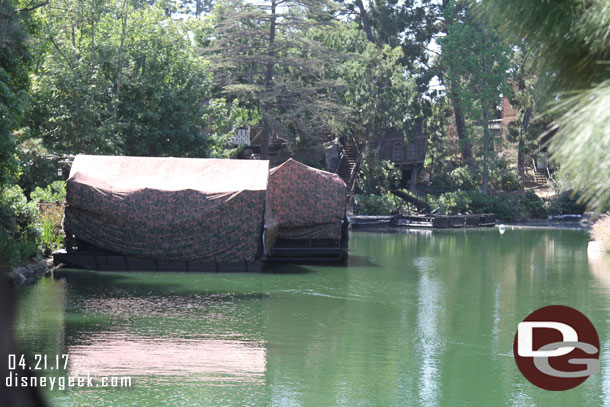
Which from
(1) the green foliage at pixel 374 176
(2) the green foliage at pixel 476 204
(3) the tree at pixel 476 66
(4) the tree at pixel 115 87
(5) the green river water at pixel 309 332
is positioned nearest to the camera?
(5) the green river water at pixel 309 332

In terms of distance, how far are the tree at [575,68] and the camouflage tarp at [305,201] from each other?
24520 mm

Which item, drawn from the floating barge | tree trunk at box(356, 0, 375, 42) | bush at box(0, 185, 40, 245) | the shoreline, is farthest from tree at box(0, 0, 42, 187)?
tree trunk at box(356, 0, 375, 42)

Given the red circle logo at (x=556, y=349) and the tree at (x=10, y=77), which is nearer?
the red circle logo at (x=556, y=349)

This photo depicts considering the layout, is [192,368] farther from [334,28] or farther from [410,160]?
[410,160]

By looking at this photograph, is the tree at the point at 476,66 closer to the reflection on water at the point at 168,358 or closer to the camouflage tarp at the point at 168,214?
the camouflage tarp at the point at 168,214

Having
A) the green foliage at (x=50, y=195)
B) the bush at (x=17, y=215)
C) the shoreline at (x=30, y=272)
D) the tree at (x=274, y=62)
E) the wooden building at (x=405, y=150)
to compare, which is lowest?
the shoreline at (x=30, y=272)

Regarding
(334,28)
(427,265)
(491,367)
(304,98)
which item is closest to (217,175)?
(427,265)

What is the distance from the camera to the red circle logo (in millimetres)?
13039

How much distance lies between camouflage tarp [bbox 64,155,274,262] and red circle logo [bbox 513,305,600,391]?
1076cm

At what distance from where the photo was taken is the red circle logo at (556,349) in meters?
13.0

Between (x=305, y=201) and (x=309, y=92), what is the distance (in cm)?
2265

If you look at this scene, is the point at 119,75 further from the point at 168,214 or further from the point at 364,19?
the point at 364,19

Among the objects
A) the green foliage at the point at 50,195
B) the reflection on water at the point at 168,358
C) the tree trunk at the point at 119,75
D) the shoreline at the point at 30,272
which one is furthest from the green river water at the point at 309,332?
the tree trunk at the point at 119,75

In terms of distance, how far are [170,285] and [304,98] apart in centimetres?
2992
